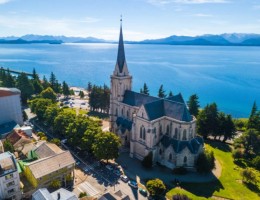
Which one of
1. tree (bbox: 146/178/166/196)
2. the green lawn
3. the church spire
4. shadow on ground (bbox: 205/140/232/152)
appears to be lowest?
shadow on ground (bbox: 205/140/232/152)

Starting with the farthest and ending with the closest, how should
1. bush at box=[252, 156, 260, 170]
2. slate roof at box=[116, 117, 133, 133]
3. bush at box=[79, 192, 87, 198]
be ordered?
slate roof at box=[116, 117, 133, 133]
bush at box=[252, 156, 260, 170]
bush at box=[79, 192, 87, 198]

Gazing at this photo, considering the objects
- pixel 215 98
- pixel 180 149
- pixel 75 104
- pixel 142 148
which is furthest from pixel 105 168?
pixel 215 98

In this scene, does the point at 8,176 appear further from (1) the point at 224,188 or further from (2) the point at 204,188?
(1) the point at 224,188

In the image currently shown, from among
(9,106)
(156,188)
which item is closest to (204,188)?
(156,188)

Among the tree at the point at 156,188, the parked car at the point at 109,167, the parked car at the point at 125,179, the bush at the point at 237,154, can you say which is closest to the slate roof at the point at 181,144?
the tree at the point at 156,188

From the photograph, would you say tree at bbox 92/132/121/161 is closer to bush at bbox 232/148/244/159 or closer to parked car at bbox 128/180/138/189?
parked car at bbox 128/180/138/189

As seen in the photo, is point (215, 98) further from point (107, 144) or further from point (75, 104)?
point (107, 144)

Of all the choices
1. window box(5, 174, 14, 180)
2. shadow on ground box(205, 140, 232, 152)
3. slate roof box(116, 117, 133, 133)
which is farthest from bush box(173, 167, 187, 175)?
window box(5, 174, 14, 180)
